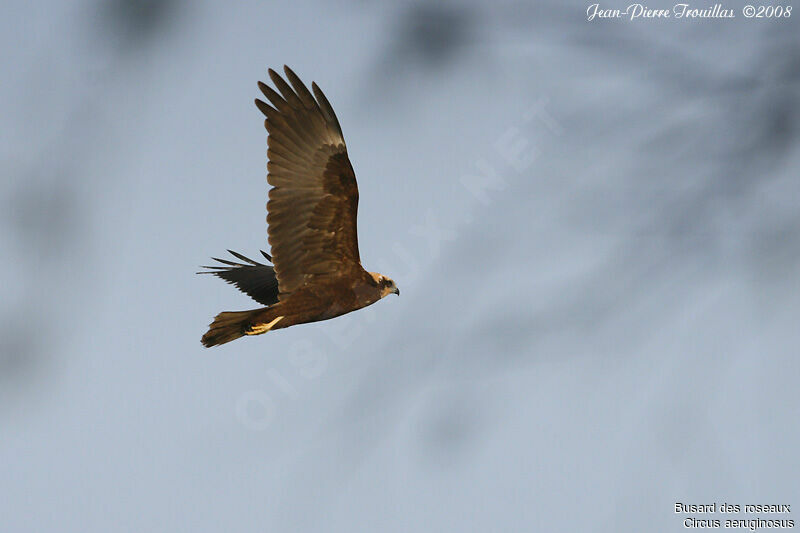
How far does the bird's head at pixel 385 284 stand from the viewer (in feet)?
23.4

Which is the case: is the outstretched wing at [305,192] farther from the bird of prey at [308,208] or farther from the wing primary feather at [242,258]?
the wing primary feather at [242,258]

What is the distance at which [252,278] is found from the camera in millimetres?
8812

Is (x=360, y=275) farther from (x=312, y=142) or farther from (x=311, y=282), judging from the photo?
(x=312, y=142)

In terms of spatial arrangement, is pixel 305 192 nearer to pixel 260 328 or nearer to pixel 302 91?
pixel 302 91

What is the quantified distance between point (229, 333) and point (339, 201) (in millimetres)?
1316

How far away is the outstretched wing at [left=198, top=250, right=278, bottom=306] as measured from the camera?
8.54m

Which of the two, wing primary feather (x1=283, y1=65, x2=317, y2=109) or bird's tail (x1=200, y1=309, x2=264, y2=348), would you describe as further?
wing primary feather (x1=283, y1=65, x2=317, y2=109)

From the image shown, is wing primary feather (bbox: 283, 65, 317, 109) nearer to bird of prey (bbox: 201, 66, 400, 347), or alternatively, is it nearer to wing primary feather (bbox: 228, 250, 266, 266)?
bird of prey (bbox: 201, 66, 400, 347)

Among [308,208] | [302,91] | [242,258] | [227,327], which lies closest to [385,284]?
[308,208]

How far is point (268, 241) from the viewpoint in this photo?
684 cm

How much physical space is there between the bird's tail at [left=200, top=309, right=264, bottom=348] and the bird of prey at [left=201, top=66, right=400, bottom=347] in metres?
0.09

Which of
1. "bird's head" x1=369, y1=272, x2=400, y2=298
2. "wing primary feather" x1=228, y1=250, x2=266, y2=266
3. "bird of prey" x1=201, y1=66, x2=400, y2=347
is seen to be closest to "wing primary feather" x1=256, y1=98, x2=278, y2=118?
"bird of prey" x1=201, y1=66, x2=400, y2=347

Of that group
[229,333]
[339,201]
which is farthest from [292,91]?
[229,333]

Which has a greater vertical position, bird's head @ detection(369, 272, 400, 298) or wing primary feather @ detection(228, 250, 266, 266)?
wing primary feather @ detection(228, 250, 266, 266)
